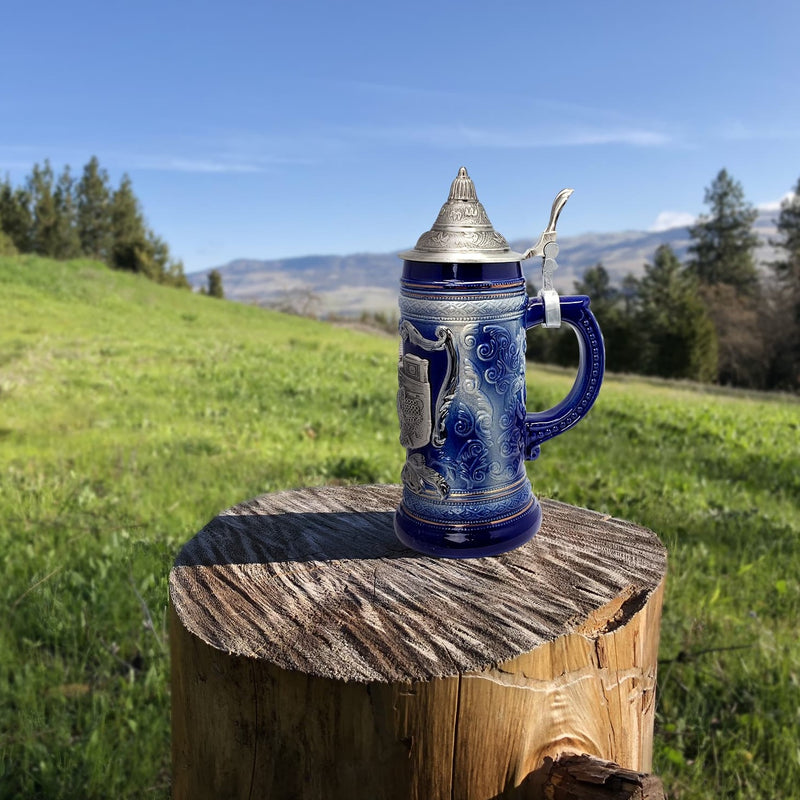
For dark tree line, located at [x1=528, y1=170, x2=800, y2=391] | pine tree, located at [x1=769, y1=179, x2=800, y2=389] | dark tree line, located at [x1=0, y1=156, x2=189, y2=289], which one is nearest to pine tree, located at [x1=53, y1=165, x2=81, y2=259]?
dark tree line, located at [x1=0, y1=156, x2=189, y2=289]

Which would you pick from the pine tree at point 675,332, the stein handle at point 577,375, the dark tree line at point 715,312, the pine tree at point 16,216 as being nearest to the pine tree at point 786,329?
the dark tree line at point 715,312

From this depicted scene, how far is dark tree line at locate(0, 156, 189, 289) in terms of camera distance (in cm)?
4566

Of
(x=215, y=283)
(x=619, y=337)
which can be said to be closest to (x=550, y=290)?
(x=619, y=337)

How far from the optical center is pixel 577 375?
2.33 meters

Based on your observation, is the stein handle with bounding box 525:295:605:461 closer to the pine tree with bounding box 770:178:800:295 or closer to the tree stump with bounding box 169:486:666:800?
the tree stump with bounding box 169:486:666:800

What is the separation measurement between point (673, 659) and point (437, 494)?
223 centimetres

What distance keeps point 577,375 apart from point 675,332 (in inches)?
1698

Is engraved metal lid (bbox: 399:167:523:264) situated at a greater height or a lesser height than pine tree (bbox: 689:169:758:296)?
lesser

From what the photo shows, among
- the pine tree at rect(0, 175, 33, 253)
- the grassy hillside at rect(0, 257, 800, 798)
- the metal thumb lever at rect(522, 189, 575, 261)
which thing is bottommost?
the grassy hillside at rect(0, 257, 800, 798)

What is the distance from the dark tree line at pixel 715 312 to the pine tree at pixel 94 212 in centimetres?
3102

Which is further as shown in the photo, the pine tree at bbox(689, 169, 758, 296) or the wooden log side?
the pine tree at bbox(689, 169, 758, 296)

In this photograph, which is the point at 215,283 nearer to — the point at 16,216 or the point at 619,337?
the point at 16,216

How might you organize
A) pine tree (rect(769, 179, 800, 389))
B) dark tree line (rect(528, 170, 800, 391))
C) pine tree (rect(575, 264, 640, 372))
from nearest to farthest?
pine tree (rect(769, 179, 800, 389)) → dark tree line (rect(528, 170, 800, 391)) → pine tree (rect(575, 264, 640, 372))

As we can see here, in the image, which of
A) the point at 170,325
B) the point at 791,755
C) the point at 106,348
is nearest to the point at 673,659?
the point at 791,755
